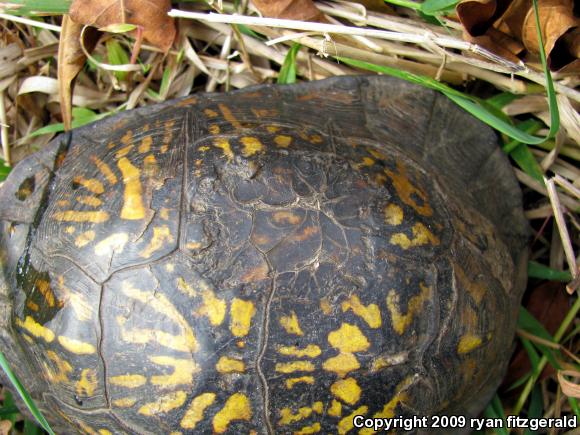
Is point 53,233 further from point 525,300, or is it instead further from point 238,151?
point 525,300

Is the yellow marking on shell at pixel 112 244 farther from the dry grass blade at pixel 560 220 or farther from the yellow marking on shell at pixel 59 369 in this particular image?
the dry grass blade at pixel 560 220

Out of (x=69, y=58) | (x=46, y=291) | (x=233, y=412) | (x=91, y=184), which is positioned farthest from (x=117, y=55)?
(x=233, y=412)

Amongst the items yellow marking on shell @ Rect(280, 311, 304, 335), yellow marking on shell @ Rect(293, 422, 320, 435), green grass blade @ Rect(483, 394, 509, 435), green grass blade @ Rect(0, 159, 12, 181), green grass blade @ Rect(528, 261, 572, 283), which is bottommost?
green grass blade @ Rect(483, 394, 509, 435)

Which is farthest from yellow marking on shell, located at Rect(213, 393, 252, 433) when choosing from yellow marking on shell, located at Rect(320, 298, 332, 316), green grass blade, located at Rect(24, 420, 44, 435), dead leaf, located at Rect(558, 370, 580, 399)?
dead leaf, located at Rect(558, 370, 580, 399)

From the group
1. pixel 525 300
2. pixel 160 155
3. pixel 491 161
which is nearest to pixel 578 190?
pixel 491 161

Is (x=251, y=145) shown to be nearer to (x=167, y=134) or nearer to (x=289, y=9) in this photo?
(x=167, y=134)

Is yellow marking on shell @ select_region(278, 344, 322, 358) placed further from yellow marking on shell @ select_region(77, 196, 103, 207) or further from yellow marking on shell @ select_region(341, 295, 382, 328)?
yellow marking on shell @ select_region(77, 196, 103, 207)
